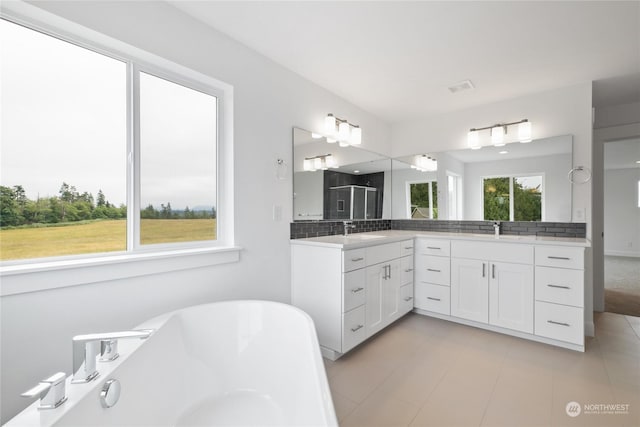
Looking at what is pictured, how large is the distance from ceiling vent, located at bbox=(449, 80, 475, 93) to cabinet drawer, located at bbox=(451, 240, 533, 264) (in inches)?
60.7

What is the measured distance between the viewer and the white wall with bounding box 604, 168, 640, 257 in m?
6.98

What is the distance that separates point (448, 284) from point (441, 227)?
2.92 ft

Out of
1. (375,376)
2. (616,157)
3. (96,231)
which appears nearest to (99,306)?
(96,231)

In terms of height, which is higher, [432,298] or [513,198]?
[513,198]

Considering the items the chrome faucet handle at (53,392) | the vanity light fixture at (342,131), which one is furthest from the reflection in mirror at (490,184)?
the chrome faucet handle at (53,392)

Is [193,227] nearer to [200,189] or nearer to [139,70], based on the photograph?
[200,189]

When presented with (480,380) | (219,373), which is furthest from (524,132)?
(219,373)

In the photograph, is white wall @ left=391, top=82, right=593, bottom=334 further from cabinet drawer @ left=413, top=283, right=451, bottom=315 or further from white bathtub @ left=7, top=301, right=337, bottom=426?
white bathtub @ left=7, top=301, right=337, bottom=426

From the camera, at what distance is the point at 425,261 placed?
124 inches

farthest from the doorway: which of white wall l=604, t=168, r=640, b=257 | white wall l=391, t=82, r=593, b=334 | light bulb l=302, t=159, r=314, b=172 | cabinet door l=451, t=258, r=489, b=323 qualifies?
light bulb l=302, t=159, r=314, b=172

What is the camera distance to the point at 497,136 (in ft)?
10.4

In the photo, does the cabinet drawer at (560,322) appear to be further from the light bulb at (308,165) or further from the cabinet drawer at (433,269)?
the light bulb at (308,165)

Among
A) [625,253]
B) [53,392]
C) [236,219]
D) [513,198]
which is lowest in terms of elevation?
[625,253]

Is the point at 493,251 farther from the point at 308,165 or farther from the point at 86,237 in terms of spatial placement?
the point at 86,237
